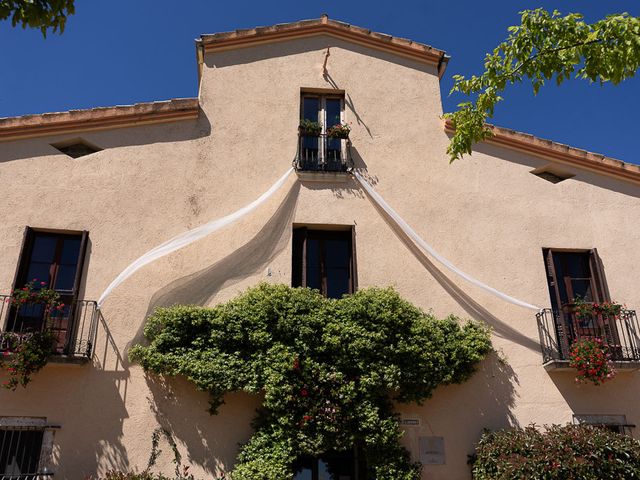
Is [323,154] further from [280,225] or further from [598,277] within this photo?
[598,277]

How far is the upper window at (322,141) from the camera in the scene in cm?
1162

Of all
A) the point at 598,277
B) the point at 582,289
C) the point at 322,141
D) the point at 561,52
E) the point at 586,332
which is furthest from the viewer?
the point at 322,141

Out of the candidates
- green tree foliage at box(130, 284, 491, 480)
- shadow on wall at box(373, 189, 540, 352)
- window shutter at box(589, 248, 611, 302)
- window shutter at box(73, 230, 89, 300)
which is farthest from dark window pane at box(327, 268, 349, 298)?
window shutter at box(589, 248, 611, 302)

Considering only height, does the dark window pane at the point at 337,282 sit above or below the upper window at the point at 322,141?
below

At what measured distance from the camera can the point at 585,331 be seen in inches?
424

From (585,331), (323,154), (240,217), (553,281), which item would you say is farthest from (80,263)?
(585,331)

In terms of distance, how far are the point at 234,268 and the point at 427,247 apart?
11.9ft

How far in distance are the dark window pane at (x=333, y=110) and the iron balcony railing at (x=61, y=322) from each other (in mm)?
5998

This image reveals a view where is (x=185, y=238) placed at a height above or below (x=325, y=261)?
above

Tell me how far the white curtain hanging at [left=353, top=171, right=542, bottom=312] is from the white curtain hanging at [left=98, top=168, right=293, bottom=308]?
1692mm

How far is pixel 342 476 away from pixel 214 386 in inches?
101

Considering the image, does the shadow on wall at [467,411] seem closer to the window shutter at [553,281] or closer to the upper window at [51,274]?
the window shutter at [553,281]

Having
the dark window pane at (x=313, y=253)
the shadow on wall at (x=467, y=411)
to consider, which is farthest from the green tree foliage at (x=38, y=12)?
the shadow on wall at (x=467, y=411)

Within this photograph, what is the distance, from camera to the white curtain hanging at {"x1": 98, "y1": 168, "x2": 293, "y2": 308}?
9.93 m
